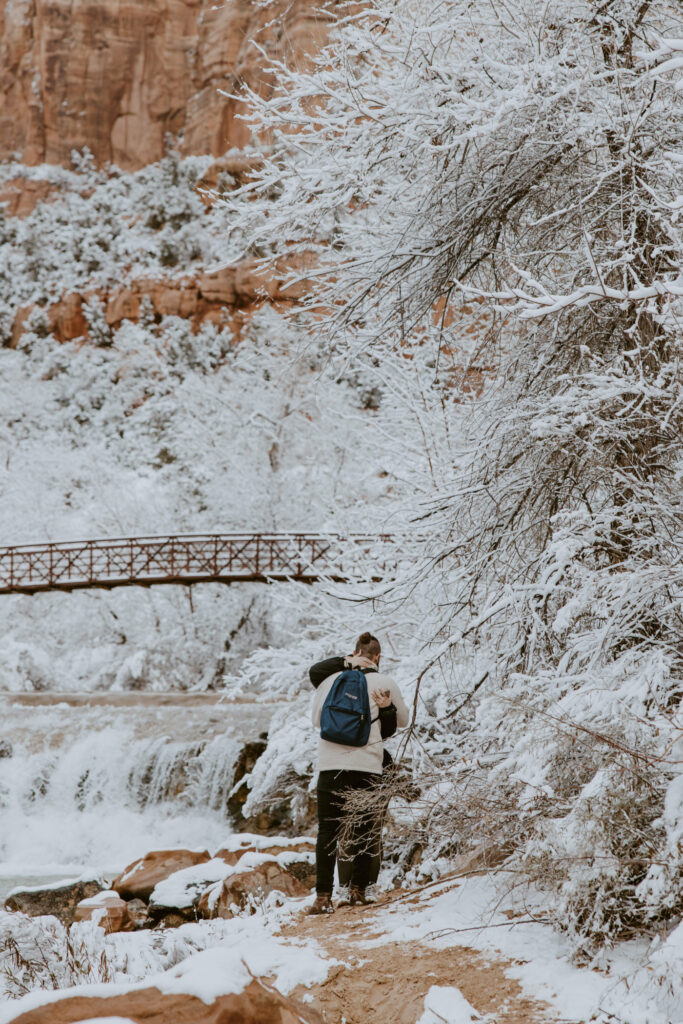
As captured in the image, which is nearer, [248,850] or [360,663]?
[360,663]

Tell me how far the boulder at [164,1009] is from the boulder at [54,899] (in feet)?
20.0

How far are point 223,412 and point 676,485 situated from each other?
19.6 meters

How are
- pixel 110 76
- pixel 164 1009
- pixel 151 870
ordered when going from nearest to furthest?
pixel 164 1009
pixel 151 870
pixel 110 76

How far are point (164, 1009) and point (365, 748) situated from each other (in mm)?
2466

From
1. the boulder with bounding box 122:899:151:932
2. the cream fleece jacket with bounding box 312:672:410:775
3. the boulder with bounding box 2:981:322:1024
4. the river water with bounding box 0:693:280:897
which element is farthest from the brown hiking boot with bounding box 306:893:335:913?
the river water with bounding box 0:693:280:897

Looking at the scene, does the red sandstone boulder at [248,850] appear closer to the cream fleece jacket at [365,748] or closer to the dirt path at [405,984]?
the cream fleece jacket at [365,748]

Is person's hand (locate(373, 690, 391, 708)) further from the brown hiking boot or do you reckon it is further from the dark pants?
the brown hiking boot

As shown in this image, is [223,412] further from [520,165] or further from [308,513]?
[520,165]

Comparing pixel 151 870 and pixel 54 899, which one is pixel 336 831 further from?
pixel 54 899

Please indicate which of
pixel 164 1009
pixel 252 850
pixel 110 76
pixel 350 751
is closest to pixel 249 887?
pixel 350 751

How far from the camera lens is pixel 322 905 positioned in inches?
195

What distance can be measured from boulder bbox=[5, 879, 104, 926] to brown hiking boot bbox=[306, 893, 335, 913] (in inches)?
159

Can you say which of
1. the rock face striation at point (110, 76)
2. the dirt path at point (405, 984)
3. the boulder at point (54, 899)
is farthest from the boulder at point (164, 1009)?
the rock face striation at point (110, 76)

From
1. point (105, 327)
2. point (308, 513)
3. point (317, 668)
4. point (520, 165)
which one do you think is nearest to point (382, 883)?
point (317, 668)
